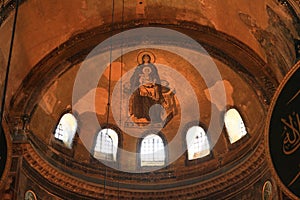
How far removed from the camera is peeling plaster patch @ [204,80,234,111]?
55.6ft

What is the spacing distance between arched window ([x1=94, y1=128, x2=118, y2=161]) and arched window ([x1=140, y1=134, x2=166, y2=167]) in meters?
0.79

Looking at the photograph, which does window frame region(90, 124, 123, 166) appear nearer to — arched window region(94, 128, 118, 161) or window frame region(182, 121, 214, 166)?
arched window region(94, 128, 118, 161)

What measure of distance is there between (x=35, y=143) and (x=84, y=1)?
12.1 feet

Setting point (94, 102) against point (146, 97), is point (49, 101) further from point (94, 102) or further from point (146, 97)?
point (146, 97)

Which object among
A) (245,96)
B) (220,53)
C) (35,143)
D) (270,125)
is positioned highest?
(220,53)

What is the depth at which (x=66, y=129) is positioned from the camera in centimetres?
1761

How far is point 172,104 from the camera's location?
60.0 feet

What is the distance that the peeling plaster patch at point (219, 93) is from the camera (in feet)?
55.6

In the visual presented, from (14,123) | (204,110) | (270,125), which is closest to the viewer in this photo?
(270,125)

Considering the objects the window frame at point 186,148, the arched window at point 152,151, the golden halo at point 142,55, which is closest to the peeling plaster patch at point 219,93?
the window frame at point 186,148

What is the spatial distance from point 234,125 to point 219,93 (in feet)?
3.10

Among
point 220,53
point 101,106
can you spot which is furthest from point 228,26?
point 101,106

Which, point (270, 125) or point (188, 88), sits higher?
point (188, 88)

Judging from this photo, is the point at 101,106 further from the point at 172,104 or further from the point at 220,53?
the point at 220,53
